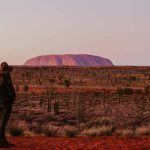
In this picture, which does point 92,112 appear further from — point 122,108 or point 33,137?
point 33,137

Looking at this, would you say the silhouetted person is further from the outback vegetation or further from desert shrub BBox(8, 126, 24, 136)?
the outback vegetation

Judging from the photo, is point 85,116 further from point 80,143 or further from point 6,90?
point 6,90

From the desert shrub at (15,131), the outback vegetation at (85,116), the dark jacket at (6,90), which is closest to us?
the dark jacket at (6,90)

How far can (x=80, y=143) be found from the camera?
45.4 feet

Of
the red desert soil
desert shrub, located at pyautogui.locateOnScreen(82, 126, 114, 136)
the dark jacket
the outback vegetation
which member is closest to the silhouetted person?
the dark jacket

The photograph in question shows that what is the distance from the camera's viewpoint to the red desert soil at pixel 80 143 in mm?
12938

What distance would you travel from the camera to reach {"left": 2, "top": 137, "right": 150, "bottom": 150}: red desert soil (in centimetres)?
1294

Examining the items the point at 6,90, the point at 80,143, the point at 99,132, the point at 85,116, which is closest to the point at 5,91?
the point at 6,90

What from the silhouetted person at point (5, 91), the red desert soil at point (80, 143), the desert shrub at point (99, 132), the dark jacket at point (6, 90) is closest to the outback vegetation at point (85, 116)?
the desert shrub at point (99, 132)

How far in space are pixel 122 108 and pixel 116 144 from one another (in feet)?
55.6

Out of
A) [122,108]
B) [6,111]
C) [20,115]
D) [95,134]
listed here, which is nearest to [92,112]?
[122,108]

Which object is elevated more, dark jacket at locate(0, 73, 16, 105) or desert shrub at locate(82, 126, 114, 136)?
dark jacket at locate(0, 73, 16, 105)

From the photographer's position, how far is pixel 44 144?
13547 mm

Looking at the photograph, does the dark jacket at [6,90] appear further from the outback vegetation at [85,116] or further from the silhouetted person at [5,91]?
the outback vegetation at [85,116]
